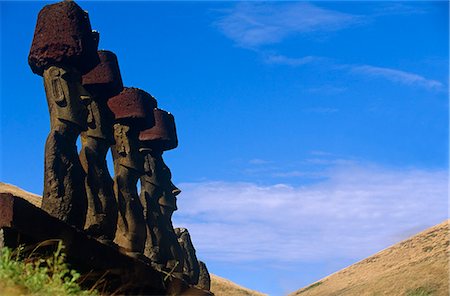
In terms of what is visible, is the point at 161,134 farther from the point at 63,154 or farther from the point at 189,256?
the point at 63,154

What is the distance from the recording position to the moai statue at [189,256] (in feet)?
63.6

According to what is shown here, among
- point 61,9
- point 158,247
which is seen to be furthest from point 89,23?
point 158,247

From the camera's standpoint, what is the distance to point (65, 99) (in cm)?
1157

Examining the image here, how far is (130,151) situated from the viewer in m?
15.0

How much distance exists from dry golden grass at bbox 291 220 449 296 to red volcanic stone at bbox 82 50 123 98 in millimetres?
16236

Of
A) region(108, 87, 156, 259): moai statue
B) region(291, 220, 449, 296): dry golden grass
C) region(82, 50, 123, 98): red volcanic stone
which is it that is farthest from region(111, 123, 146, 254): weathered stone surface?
region(291, 220, 449, 296): dry golden grass

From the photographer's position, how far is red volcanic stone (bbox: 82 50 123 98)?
1277 cm

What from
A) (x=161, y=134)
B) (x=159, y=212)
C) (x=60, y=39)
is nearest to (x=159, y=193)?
(x=159, y=212)

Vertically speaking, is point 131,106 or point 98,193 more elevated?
point 131,106

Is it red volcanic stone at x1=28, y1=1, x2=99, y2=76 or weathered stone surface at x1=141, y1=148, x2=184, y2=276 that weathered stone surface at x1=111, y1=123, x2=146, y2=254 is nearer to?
weathered stone surface at x1=141, y1=148, x2=184, y2=276

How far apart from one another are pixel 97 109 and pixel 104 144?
0.58m

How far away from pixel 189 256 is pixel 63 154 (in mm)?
9316

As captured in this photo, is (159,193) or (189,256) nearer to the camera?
(159,193)

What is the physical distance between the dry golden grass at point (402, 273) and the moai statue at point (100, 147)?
1630cm
